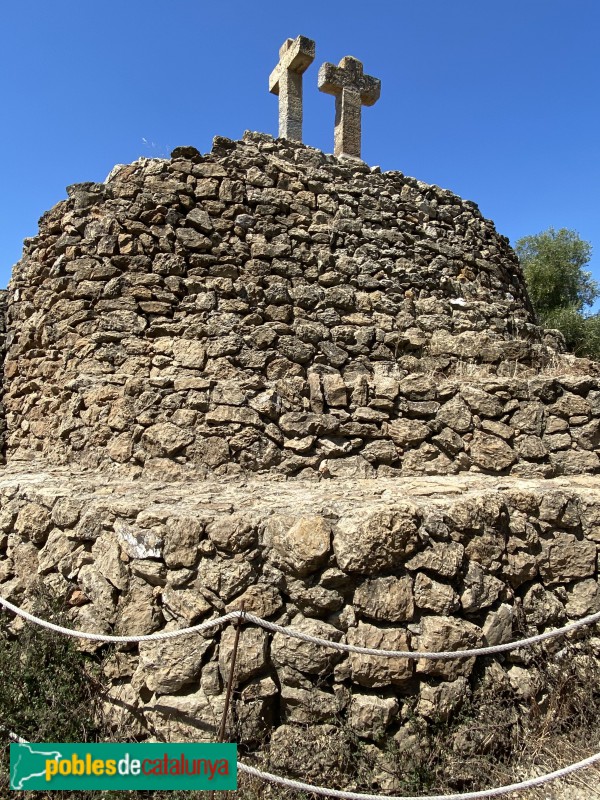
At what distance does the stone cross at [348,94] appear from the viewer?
22.9 feet

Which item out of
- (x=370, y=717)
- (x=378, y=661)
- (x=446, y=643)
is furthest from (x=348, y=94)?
(x=370, y=717)

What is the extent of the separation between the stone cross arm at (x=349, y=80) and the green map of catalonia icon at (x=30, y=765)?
7536 mm

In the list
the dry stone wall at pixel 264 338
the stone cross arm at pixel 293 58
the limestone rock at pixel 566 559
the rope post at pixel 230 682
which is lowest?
the rope post at pixel 230 682

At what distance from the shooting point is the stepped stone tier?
9.55ft

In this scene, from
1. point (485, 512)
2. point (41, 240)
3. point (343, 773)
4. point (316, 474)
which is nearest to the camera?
point (343, 773)

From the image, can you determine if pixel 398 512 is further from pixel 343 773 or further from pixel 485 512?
pixel 343 773

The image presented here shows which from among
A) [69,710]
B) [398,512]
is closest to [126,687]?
[69,710]

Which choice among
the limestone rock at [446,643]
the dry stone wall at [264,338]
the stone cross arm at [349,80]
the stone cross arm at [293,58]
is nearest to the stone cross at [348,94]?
the stone cross arm at [349,80]

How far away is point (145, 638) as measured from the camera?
2.72m

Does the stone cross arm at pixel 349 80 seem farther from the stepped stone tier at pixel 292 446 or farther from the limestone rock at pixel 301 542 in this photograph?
the limestone rock at pixel 301 542

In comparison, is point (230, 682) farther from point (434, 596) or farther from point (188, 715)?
point (434, 596)

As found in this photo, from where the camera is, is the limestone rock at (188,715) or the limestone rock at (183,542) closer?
the limestone rock at (188,715)

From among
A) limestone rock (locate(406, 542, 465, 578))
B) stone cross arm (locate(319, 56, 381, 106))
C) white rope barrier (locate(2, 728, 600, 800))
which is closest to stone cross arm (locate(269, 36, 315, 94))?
stone cross arm (locate(319, 56, 381, 106))

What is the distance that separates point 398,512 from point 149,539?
4.79ft
